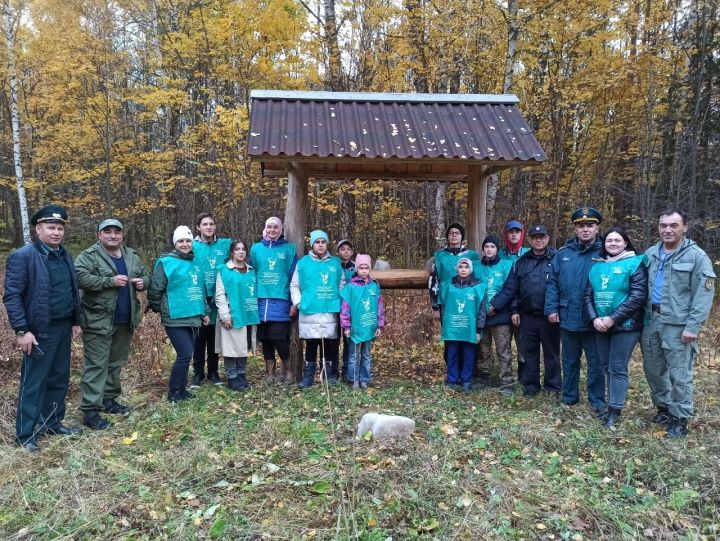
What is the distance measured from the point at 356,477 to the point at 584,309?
2.93 meters

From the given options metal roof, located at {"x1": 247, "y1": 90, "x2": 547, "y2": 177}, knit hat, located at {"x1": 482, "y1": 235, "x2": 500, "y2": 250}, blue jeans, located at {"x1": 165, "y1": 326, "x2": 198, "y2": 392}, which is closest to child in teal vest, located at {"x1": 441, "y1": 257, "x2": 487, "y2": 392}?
knit hat, located at {"x1": 482, "y1": 235, "x2": 500, "y2": 250}

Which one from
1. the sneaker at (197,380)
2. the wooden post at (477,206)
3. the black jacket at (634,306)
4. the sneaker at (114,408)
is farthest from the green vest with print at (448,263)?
the sneaker at (114,408)

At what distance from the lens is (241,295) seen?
17.7ft

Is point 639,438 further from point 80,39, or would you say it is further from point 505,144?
point 80,39

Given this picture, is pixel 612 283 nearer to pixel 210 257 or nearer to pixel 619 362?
pixel 619 362

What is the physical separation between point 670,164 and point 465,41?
6.04 meters

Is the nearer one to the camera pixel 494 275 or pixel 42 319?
pixel 42 319

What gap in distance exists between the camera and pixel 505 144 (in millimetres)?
5324

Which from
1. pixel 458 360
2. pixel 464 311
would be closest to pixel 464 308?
pixel 464 311

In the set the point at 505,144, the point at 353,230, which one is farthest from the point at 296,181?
the point at 353,230

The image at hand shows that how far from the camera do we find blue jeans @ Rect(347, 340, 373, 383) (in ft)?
18.4

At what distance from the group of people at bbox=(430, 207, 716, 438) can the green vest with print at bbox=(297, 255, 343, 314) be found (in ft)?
4.33

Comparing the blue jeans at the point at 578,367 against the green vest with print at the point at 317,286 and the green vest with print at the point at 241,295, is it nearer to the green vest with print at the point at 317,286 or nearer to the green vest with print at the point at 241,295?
the green vest with print at the point at 317,286

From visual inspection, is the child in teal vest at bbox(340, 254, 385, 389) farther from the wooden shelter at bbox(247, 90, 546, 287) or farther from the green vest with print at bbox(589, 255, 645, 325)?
the green vest with print at bbox(589, 255, 645, 325)
